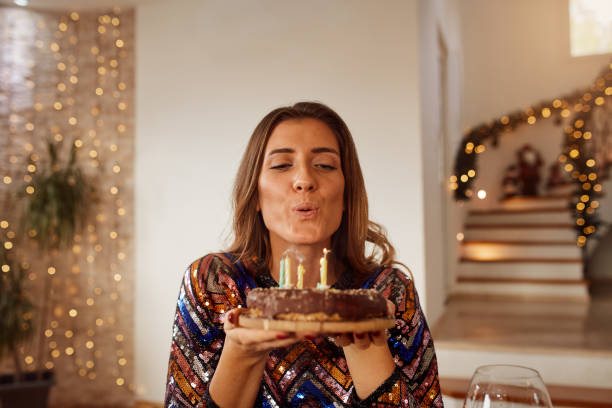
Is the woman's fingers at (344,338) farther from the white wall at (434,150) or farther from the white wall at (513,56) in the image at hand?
the white wall at (513,56)

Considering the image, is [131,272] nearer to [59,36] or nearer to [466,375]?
[59,36]

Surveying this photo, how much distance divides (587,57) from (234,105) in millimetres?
6496

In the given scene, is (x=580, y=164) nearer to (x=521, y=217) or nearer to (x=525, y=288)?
(x=521, y=217)

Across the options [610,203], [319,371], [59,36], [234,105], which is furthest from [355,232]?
[610,203]

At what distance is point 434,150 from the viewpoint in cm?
466

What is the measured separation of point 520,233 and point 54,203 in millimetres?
5310

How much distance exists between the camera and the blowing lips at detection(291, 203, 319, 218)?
1.22 meters

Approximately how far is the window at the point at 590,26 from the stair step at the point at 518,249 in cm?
375

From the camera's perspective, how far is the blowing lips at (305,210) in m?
1.22

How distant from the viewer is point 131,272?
4551 mm

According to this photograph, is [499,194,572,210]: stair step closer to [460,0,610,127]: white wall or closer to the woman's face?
[460,0,610,127]: white wall

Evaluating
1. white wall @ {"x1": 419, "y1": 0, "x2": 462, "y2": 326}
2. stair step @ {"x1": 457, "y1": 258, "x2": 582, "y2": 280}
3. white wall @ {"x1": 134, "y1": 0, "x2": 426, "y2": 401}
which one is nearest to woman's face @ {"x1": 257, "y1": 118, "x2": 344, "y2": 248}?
white wall @ {"x1": 134, "y1": 0, "x2": 426, "y2": 401}

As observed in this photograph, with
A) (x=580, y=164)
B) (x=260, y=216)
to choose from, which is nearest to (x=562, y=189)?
(x=580, y=164)

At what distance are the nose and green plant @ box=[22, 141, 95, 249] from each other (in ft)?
11.1
